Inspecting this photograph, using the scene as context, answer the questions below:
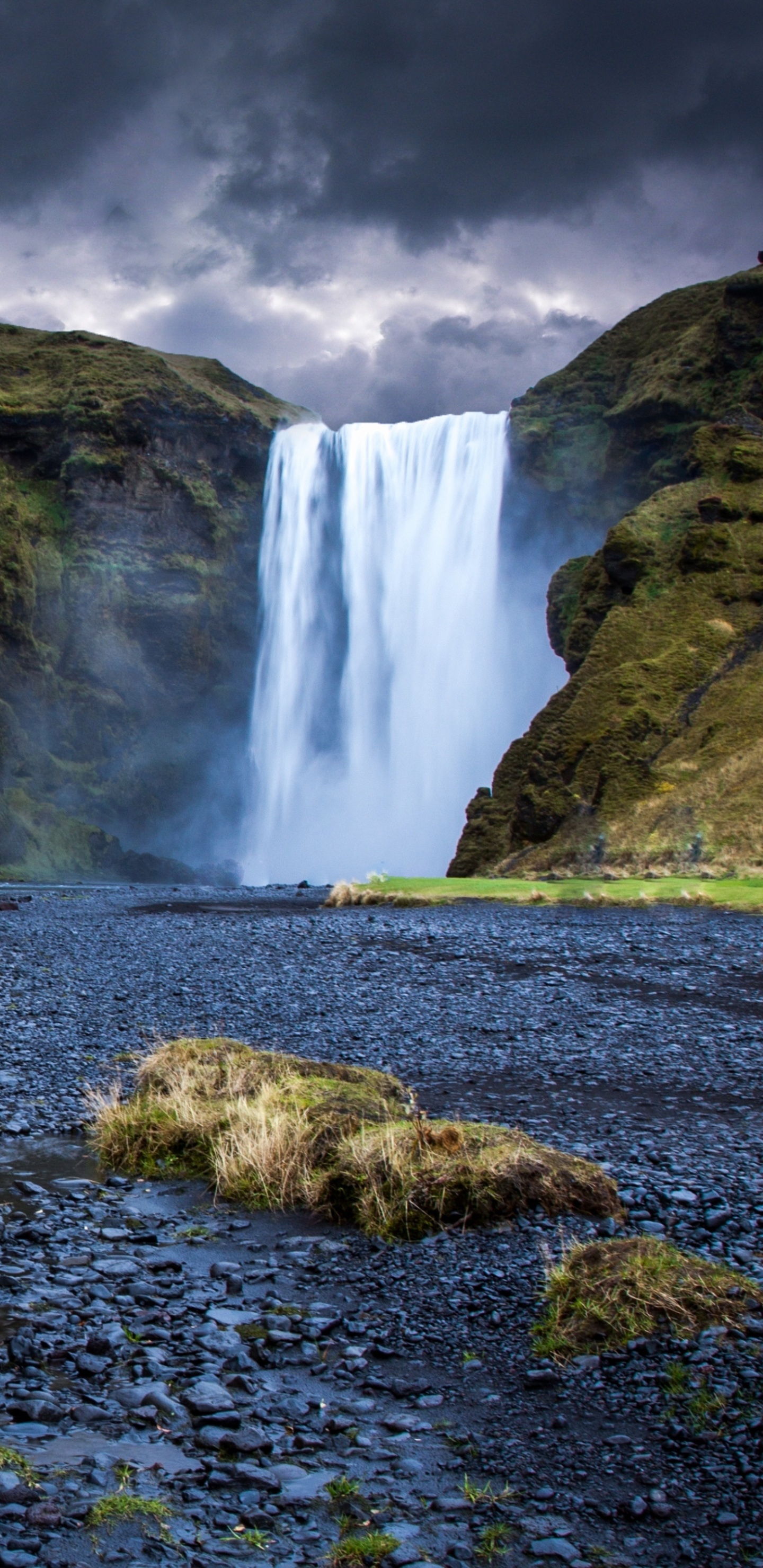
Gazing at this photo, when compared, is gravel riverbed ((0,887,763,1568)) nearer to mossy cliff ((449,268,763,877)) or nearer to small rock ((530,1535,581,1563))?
small rock ((530,1535,581,1563))

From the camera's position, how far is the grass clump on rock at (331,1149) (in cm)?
784

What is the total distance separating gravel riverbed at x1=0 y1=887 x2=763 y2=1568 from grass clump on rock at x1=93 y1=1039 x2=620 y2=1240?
0.86 feet

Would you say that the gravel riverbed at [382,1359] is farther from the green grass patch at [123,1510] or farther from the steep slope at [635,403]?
the steep slope at [635,403]

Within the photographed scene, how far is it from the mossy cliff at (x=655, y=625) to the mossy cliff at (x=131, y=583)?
28.2 meters

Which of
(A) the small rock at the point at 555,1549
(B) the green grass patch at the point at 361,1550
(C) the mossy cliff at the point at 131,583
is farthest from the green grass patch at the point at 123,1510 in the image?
(C) the mossy cliff at the point at 131,583

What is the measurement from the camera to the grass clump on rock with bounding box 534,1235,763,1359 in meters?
5.86

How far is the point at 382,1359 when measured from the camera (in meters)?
6.06

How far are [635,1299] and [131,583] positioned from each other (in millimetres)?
88964

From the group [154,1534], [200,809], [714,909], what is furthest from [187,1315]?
[200,809]

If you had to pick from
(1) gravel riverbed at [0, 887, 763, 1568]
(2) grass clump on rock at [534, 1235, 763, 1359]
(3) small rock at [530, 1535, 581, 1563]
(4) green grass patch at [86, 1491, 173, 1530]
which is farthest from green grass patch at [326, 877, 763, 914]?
(4) green grass patch at [86, 1491, 173, 1530]

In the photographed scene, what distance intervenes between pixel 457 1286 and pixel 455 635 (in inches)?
3116

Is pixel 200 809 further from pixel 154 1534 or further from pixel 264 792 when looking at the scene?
pixel 154 1534

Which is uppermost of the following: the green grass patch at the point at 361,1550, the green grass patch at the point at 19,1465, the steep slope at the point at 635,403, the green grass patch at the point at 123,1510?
the steep slope at the point at 635,403

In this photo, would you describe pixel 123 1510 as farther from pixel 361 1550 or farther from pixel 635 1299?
pixel 635 1299
